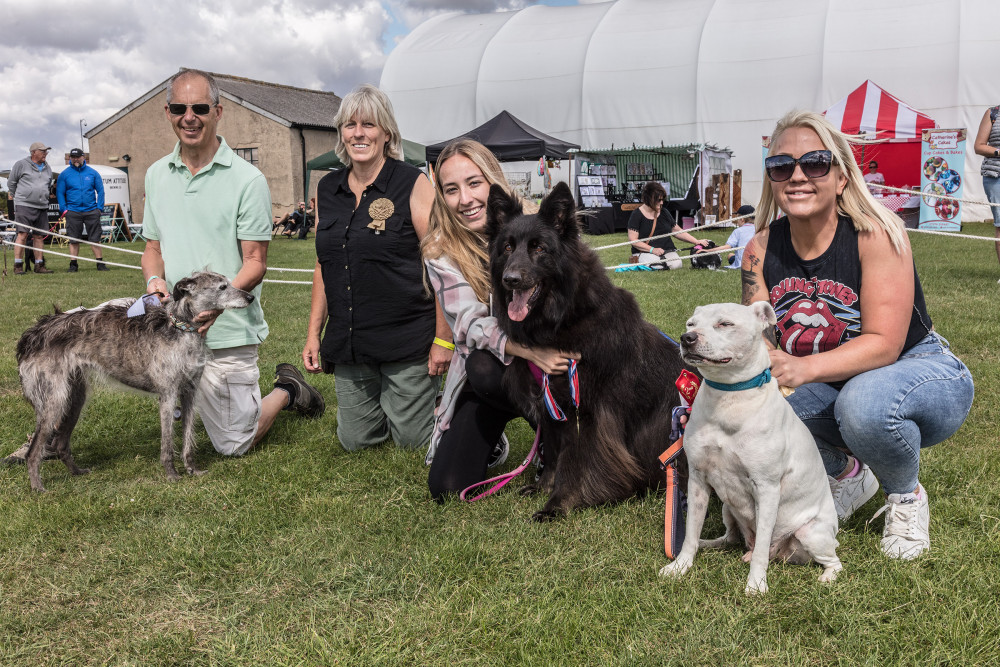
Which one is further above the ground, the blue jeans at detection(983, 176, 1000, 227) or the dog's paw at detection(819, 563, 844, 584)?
the blue jeans at detection(983, 176, 1000, 227)

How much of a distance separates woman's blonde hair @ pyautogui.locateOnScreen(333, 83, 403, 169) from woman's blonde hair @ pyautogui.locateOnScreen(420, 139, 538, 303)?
1.58ft

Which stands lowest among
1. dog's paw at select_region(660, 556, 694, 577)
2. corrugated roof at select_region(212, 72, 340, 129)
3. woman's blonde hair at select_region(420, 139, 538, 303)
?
dog's paw at select_region(660, 556, 694, 577)

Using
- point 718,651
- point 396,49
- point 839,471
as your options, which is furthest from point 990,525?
point 396,49

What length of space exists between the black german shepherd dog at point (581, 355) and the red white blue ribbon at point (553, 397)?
0.02 m

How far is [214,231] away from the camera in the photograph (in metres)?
4.02

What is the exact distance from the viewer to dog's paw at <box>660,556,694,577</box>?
8.31ft

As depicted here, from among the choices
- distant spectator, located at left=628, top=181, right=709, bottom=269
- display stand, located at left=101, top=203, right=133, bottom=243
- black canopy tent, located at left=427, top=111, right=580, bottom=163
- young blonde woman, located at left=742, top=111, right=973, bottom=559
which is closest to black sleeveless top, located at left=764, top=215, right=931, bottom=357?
young blonde woman, located at left=742, top=111, right=973, bottom=559

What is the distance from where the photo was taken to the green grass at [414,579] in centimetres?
219

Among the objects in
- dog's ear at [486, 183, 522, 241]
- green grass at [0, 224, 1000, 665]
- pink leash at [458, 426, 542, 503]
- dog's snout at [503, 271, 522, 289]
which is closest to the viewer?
green grass at [0, 224, 1000, 665]

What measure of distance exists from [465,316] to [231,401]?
1.56 metres

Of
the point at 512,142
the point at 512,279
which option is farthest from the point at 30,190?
the point at 512,279

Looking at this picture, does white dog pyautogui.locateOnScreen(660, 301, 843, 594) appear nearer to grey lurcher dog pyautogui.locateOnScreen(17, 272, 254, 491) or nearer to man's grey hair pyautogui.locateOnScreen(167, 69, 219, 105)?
grey lurcher dog pyautogui.locateOnScreen(17, 272, 254, 491)

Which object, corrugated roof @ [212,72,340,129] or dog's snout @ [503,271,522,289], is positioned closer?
dog's snout @ [503,271,522,289]

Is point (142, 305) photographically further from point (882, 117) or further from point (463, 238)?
point (882, 117)
